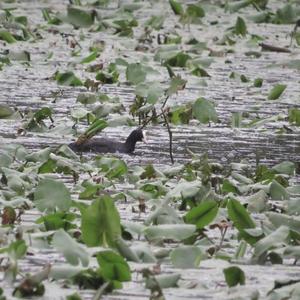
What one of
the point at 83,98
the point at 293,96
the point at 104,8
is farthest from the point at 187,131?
the point at 104,8

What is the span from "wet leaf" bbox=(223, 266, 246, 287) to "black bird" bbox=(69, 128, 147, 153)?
3117mm

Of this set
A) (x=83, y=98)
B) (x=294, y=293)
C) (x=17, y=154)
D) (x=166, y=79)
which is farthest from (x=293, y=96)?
(x=294, y=293)

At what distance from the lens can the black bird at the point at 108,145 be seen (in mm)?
7316

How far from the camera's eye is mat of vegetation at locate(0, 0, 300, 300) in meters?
4.33

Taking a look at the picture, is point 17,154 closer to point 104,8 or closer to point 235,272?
point 235,272

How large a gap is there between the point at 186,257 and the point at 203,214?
0.50 m

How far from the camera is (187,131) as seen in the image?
8273 millimetres

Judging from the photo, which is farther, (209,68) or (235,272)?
(209,68)

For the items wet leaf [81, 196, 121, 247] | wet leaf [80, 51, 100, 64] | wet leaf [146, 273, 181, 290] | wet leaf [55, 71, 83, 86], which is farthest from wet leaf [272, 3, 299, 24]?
wet leaf [146, 273, 181, 290]

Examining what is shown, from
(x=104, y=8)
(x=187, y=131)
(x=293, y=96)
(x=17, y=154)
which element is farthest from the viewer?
(x=104, y=8)

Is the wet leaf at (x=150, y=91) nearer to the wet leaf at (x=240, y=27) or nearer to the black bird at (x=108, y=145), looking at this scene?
the black bird at (x=108, y=145)

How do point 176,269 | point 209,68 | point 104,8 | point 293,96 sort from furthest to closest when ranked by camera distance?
point 104,8 < point 209,68 < point 293,96 < point 176,269

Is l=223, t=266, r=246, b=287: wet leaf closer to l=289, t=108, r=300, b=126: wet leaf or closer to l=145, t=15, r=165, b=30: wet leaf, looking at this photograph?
l=289, t=108, r=300, b=126: wet leaf

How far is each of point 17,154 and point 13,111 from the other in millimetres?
1783
